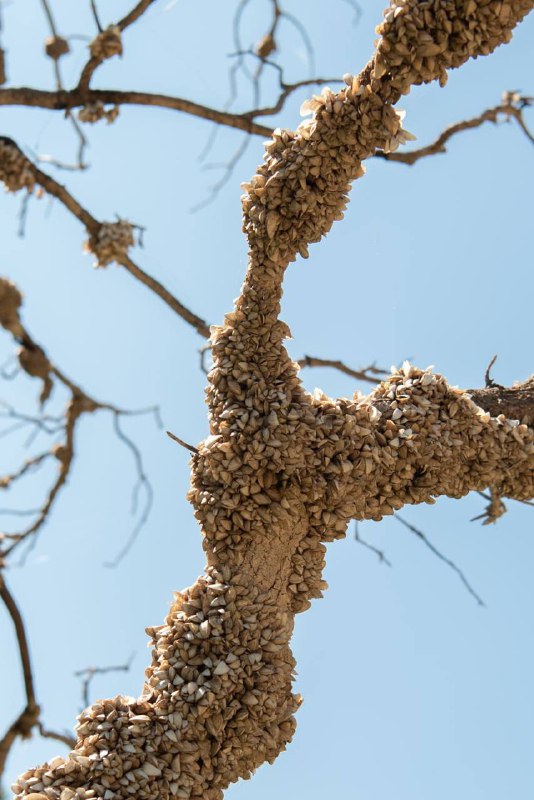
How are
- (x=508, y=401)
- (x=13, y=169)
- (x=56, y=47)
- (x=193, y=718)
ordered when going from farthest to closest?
(x=56, y=47), (x=13, y=169), (x=508, y=401), (x=193, y=718)

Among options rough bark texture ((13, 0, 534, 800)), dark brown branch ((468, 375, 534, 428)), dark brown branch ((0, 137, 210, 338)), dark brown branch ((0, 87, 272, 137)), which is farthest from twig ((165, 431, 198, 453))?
dark brown branch ((0, 87, 272, 137))

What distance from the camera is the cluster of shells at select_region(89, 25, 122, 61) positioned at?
10.4 ft

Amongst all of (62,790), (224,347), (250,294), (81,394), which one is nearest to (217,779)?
(62,790)

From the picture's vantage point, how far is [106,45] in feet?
10.4

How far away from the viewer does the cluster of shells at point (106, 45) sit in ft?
10.4

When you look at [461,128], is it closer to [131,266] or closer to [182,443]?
[131,266]

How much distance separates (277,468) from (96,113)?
2.07 metres

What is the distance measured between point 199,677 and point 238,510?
332mm

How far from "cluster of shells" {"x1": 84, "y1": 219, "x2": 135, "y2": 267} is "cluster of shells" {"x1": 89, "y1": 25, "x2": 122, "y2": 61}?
24.5 inches

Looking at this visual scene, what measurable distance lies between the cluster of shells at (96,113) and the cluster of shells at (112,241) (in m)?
0.39

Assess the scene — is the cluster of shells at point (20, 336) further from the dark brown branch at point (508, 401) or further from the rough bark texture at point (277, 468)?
the dark brown branch at point (508, 401)

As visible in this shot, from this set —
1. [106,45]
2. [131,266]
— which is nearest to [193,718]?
[131,266]

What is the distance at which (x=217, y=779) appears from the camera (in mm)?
1584

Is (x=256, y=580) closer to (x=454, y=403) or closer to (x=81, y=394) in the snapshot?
(x=454, y=403)
